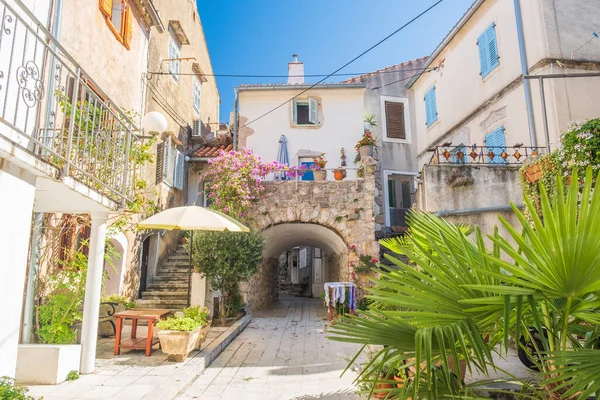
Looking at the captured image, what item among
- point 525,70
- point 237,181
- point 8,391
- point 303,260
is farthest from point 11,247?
point 303,260

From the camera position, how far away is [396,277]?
2520 millimetres

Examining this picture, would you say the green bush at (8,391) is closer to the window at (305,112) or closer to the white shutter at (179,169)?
the white shutter at (179,169)

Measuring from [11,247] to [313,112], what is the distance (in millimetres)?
12355

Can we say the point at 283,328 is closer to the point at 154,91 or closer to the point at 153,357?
the point at 153,357

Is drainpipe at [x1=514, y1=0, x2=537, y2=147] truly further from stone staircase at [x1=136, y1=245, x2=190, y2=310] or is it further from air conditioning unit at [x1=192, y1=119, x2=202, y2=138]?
air conditioning unit at [x1=192, y1=119, x2=202, y2=138]

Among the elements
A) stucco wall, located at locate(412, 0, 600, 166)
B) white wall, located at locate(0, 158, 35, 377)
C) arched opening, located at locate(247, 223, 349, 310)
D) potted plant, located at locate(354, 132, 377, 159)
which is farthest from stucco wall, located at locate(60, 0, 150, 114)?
stucco wall, located at locate(412, 0, 600, 166)

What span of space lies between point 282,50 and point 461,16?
21.9ft

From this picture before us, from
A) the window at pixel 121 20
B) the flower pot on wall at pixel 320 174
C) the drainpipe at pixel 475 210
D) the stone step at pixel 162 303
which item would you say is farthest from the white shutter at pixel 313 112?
the stone step at pixel 162 303

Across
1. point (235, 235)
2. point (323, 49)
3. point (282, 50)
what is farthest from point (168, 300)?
point (282, 50)

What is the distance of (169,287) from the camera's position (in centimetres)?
1116

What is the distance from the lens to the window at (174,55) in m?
12.8

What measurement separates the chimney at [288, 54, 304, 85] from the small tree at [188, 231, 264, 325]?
849 centimetres

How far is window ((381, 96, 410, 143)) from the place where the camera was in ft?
55.2

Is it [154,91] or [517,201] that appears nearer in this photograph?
[517,201]
